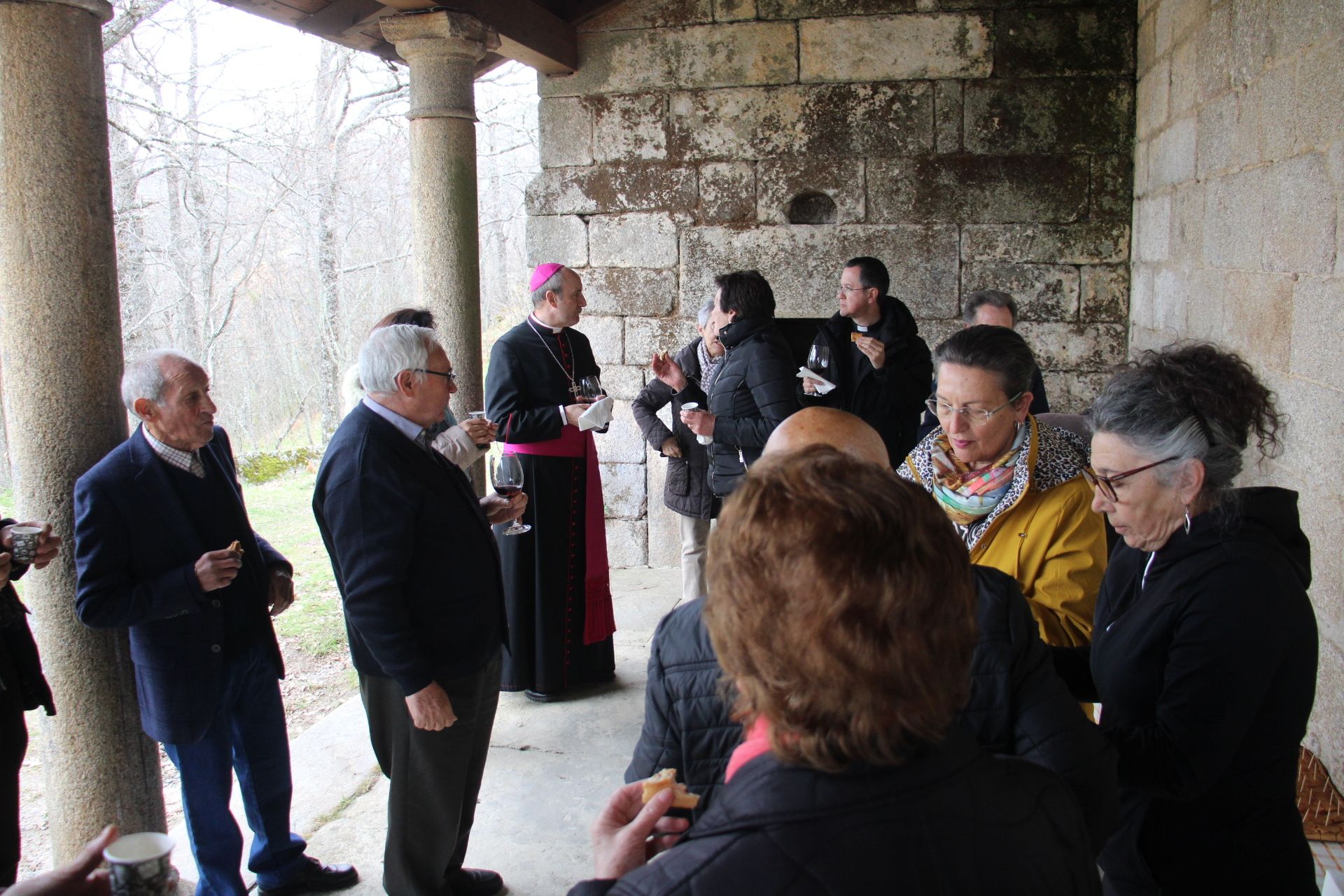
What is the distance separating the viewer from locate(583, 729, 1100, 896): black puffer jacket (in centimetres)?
91

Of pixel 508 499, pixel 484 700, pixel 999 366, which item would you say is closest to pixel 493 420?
pixel 508 499

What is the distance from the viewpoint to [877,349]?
4594 mm


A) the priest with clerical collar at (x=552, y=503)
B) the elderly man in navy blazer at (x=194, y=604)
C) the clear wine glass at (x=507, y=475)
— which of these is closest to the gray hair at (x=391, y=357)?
the elderly man in navy blazer at (x=194, y=604)

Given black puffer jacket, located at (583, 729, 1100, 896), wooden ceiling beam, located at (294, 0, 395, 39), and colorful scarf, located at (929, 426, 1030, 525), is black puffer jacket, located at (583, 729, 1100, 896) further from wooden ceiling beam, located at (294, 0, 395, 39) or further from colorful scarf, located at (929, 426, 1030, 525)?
wooden ceiling beam, located at (294, 0, 395, 39)

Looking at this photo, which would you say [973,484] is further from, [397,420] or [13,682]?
[13,682]

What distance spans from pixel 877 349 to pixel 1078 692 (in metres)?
2.87

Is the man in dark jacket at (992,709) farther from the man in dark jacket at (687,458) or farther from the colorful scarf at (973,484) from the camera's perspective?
the man in dark jacket at (687,458)

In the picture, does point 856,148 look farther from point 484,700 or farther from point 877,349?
point 484,700

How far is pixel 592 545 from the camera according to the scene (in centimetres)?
427

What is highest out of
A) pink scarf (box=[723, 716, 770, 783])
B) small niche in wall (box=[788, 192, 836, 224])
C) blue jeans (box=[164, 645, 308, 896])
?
small niche in wall (box=[788, 192, 836, 224])

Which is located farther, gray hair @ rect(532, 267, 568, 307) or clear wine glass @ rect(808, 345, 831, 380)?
clear wine glass @ rect(808, 345, 831, 380)

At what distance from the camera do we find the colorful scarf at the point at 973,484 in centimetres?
206

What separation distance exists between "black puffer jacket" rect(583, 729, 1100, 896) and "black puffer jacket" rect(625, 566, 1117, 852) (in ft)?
0.93

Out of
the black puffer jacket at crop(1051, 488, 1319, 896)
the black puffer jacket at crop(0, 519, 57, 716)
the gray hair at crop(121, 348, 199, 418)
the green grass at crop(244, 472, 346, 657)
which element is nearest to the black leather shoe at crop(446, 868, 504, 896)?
the black puffer jacket at crop(0, 519, 57, 716)
